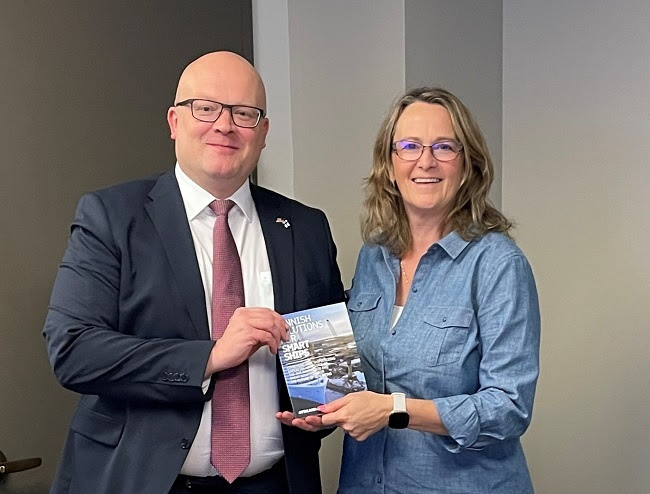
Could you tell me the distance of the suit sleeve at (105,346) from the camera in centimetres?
158

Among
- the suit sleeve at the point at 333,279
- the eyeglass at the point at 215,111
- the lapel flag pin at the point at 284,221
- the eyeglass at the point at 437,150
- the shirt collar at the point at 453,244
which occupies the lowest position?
the suit sleeve at the point at 333,279

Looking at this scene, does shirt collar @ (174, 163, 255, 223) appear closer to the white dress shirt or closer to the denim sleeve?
the white dress shirt

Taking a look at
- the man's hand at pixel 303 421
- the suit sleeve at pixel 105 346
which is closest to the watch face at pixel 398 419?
the man's hand at pixel 303 421

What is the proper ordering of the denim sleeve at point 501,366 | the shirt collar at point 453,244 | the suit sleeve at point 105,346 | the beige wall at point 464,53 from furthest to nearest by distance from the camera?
1. the beige wall at point 464,53
2. the shirt collar at point 453,244
3. the denim sleeve at point 501,366
4. the suit sleeve at point 105,346

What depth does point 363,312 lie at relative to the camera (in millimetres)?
1957

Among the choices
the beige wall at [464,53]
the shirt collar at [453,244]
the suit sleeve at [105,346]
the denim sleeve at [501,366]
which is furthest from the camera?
the beige wall at [464,53]

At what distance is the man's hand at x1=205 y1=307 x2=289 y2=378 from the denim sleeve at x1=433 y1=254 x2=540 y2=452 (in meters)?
0.40

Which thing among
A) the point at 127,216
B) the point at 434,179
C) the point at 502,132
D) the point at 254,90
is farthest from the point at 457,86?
the point at 127,216

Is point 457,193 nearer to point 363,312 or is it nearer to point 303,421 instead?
point 363,312

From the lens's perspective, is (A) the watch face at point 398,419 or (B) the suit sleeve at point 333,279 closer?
(A) the watch face at point 398,419

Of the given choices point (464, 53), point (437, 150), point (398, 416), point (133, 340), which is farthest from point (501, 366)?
point (464, 53)

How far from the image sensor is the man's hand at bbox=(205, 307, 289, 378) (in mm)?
1592

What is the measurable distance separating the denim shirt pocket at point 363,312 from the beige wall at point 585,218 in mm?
973

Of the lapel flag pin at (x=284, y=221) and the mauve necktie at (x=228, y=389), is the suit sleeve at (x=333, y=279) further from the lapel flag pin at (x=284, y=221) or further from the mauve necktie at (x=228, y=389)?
the mauve necktie at (x=228, y=389)
